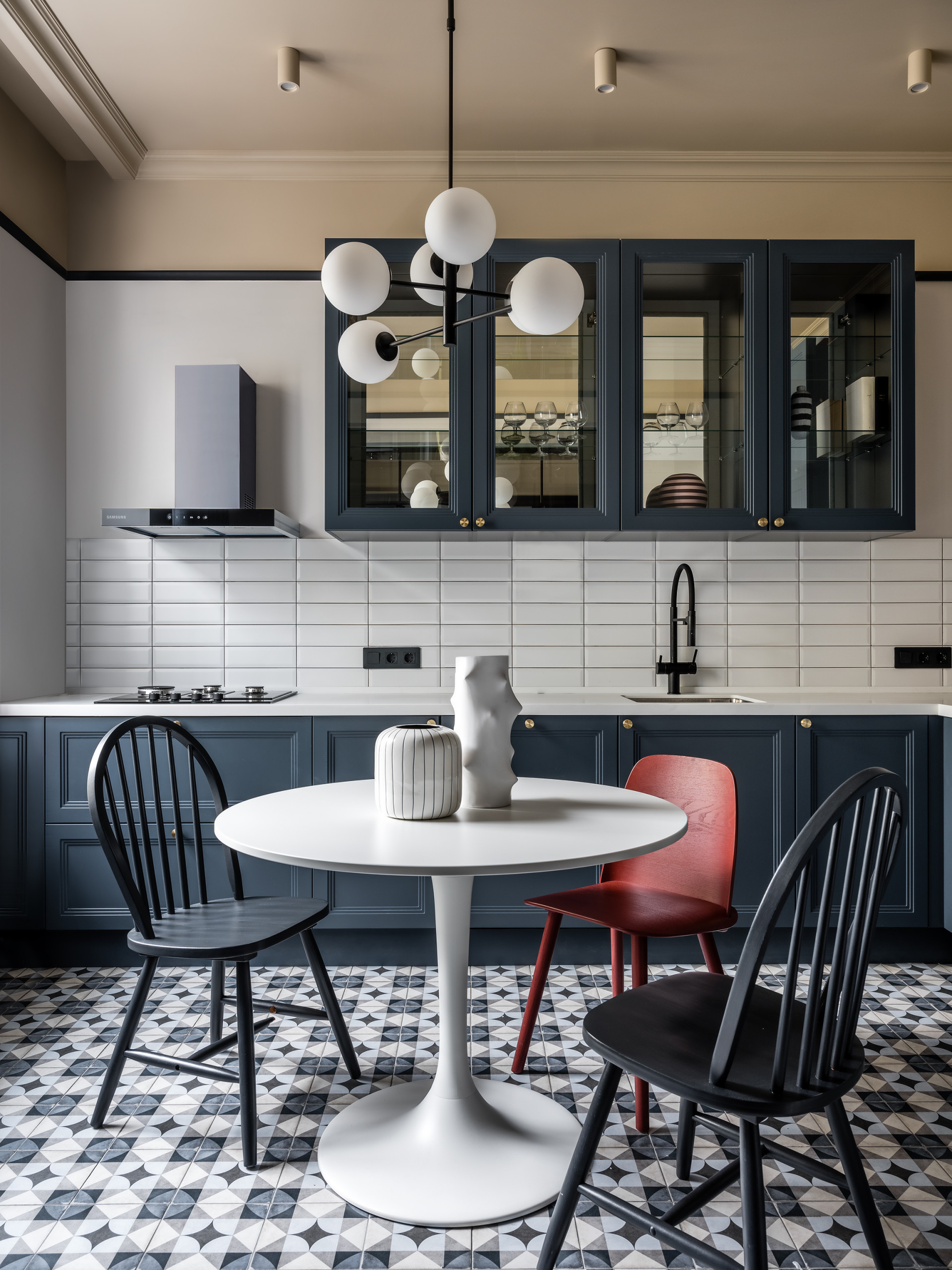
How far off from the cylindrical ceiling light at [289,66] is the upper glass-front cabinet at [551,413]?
0.80m

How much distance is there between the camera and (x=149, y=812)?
9.24 ft

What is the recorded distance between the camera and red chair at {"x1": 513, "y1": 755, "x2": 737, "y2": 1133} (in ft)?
6.14

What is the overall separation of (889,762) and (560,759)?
3.53 ft

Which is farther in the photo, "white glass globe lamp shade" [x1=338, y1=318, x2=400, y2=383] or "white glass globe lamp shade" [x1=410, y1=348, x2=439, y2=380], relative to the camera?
"white glass globe lamp shade" [x1=410, y1=348, x2=439, y2=380]

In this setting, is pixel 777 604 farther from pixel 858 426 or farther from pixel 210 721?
pixel 210 721

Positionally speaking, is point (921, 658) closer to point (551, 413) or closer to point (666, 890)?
point (551, 413)

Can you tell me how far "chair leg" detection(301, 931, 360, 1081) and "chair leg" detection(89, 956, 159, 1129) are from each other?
0.34m

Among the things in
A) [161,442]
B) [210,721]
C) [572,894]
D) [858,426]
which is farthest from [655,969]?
[161,442]

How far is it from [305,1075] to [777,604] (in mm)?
2350

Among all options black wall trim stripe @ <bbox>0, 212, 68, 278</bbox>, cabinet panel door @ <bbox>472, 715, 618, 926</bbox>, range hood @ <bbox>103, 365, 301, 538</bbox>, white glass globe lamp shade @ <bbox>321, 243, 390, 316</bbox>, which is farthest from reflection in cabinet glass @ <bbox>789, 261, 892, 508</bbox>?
black wall trim stripe @ <bbox>0, 212, 68, 278</bbox>

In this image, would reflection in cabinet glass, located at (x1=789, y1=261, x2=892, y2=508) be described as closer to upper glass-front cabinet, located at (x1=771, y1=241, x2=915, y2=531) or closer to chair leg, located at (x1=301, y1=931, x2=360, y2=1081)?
upper glass-front cabinet, located at (x1=771, y1=241, x2=915, y2=531)

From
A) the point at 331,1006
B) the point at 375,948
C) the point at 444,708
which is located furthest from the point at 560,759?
the point at 331,1006

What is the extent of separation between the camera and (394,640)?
11.1 ft

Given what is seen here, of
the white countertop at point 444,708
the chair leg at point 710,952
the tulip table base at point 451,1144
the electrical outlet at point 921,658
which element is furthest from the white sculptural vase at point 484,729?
the electrical outlet at point 921,658
